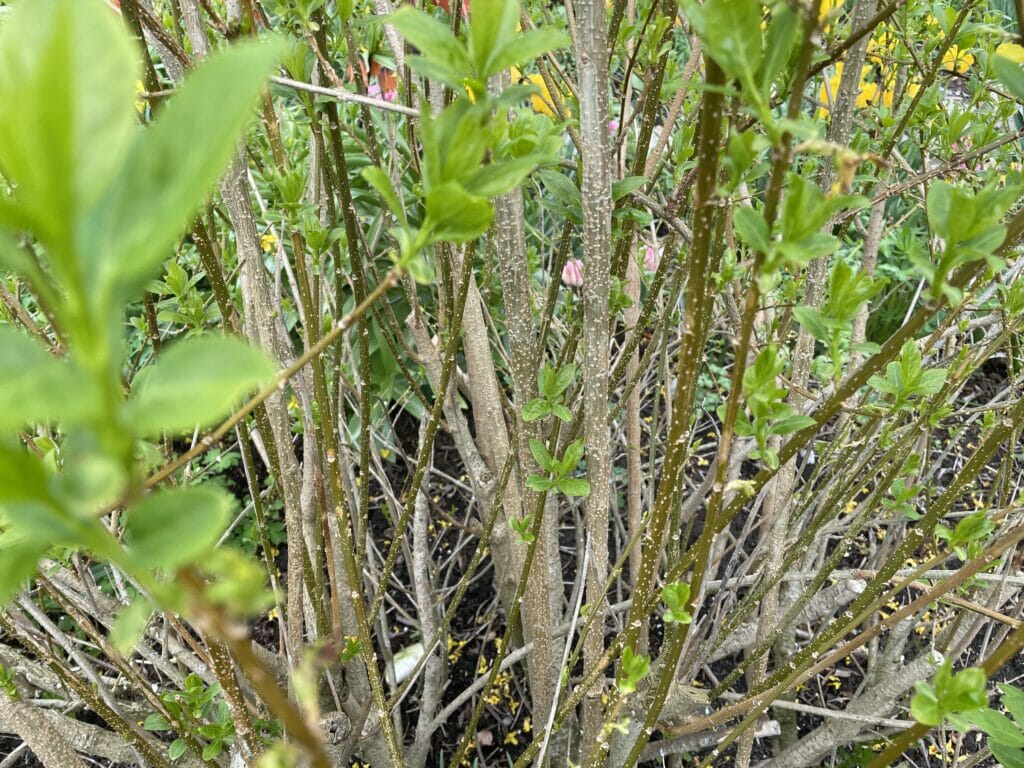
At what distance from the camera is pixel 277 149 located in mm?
900

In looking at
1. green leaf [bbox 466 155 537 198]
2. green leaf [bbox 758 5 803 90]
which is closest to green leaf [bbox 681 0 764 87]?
green leaf [bbox 758 5 803 90]

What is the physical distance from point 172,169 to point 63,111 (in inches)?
1.6

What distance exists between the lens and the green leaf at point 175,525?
26 cm

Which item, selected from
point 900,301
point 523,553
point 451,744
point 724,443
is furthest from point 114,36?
point 900,301

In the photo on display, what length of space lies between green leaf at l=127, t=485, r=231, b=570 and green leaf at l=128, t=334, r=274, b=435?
3 centimetres

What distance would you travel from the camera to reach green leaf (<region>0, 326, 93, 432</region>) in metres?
0.25

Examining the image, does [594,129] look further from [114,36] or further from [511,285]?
[114,36]

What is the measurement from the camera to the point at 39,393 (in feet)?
0.82

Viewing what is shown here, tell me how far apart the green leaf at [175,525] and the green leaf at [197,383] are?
28mm

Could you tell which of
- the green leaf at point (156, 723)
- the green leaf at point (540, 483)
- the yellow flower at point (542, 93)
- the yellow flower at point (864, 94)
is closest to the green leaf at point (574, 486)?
the green leaf at point (540, 483)

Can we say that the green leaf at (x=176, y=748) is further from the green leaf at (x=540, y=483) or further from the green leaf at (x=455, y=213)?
the green leaf at (x=455, y=213)

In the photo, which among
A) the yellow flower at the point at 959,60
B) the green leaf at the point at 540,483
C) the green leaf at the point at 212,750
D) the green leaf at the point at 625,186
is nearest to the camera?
the green leaf at the point at 625,186

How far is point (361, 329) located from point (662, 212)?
46cm

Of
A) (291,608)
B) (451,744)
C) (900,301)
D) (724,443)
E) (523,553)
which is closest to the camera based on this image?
(724,443)
